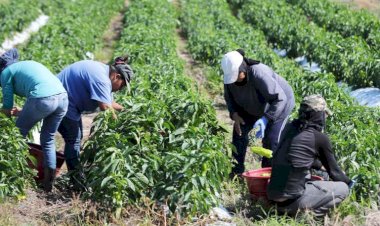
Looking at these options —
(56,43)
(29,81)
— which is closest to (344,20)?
(56,43)

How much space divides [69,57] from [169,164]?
563 cm

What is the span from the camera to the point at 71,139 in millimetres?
5703

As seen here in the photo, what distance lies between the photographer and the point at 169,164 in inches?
193

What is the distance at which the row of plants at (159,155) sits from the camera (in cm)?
472

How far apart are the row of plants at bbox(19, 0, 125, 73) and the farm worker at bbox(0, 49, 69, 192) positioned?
3.52 m

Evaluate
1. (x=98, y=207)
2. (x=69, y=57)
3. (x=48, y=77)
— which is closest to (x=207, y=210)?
(x=98, y=207)

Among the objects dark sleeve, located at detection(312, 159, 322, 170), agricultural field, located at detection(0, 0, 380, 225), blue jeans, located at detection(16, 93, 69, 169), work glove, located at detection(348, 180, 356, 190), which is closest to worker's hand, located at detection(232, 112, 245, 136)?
agricultural field, located at detection(0, 0, 380, 225)

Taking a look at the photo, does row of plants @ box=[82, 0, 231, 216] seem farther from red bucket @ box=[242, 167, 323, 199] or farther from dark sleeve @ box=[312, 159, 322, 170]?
dark sleeve @ box=[312, 159, 322, 170]

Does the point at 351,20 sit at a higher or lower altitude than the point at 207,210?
lower

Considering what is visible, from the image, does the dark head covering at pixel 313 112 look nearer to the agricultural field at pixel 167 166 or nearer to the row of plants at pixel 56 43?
the agricultural field at pixel 167 166

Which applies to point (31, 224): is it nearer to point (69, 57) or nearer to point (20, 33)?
point (69, 57)

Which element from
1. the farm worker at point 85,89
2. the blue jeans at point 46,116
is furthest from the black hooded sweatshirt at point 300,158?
the blue jeans at point 46,116

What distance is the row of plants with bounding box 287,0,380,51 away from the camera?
46.5 feet

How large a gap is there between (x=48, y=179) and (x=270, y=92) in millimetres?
2177
